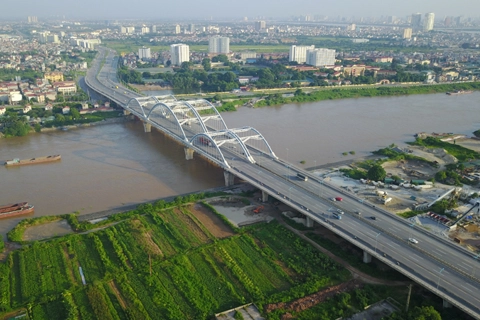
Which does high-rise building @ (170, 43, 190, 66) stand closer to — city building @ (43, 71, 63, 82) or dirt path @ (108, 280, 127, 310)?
city building @ (43, 71, 63, 82)

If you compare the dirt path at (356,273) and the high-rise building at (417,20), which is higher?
the high-rise building at (417,20)

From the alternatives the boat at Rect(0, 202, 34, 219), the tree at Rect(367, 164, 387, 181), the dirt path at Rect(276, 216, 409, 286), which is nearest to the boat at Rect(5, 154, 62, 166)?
the boat at Rect(0, 202, 34, 219)

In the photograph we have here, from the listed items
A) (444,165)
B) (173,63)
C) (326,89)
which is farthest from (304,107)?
(173,63)

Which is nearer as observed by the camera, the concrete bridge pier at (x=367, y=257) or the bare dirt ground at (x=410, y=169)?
the concrete bridge pier at (x=367, y=257)

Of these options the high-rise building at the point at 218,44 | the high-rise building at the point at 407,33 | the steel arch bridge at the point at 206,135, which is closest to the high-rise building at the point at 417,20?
the high-rise building at the point at 407,33

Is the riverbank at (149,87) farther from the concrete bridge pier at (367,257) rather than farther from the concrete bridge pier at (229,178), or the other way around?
the concrete bridge pier at (367,257)

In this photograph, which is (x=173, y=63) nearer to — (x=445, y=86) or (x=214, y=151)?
(x=445, y=86)
